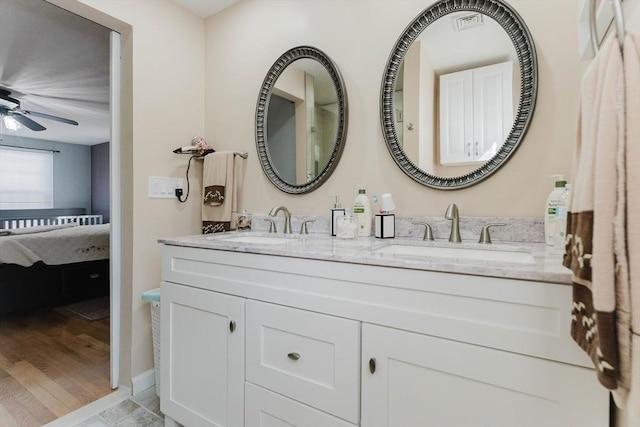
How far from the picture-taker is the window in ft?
16.5

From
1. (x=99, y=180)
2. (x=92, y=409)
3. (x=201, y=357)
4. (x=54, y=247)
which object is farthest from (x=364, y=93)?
(x=99, y=180)

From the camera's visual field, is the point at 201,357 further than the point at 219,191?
No

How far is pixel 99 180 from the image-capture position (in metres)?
6.42

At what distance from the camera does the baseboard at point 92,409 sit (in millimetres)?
1565

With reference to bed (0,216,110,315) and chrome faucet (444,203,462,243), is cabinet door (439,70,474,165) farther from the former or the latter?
bed (0,216,110,315)

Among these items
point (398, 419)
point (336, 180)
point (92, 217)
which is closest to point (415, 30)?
point (336, 180)

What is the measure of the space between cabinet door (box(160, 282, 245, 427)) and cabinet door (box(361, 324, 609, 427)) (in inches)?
21.7

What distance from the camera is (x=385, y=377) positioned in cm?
95

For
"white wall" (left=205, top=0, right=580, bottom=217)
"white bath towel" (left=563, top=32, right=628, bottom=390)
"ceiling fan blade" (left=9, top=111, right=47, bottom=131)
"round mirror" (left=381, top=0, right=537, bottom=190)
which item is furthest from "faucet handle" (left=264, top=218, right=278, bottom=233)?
"ceiling fan blade" (left=9, top=111, right=47, bottom=131)

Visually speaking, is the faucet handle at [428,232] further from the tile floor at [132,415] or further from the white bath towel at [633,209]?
the tile floor at [132,415]

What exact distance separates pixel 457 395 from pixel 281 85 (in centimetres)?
172

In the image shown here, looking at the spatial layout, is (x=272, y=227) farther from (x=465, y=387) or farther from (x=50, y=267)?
(x=50, y=267)

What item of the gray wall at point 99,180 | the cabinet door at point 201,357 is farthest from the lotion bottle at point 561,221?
the gray wall at point 99,180

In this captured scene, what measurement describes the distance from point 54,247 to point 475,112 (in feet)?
12.1
